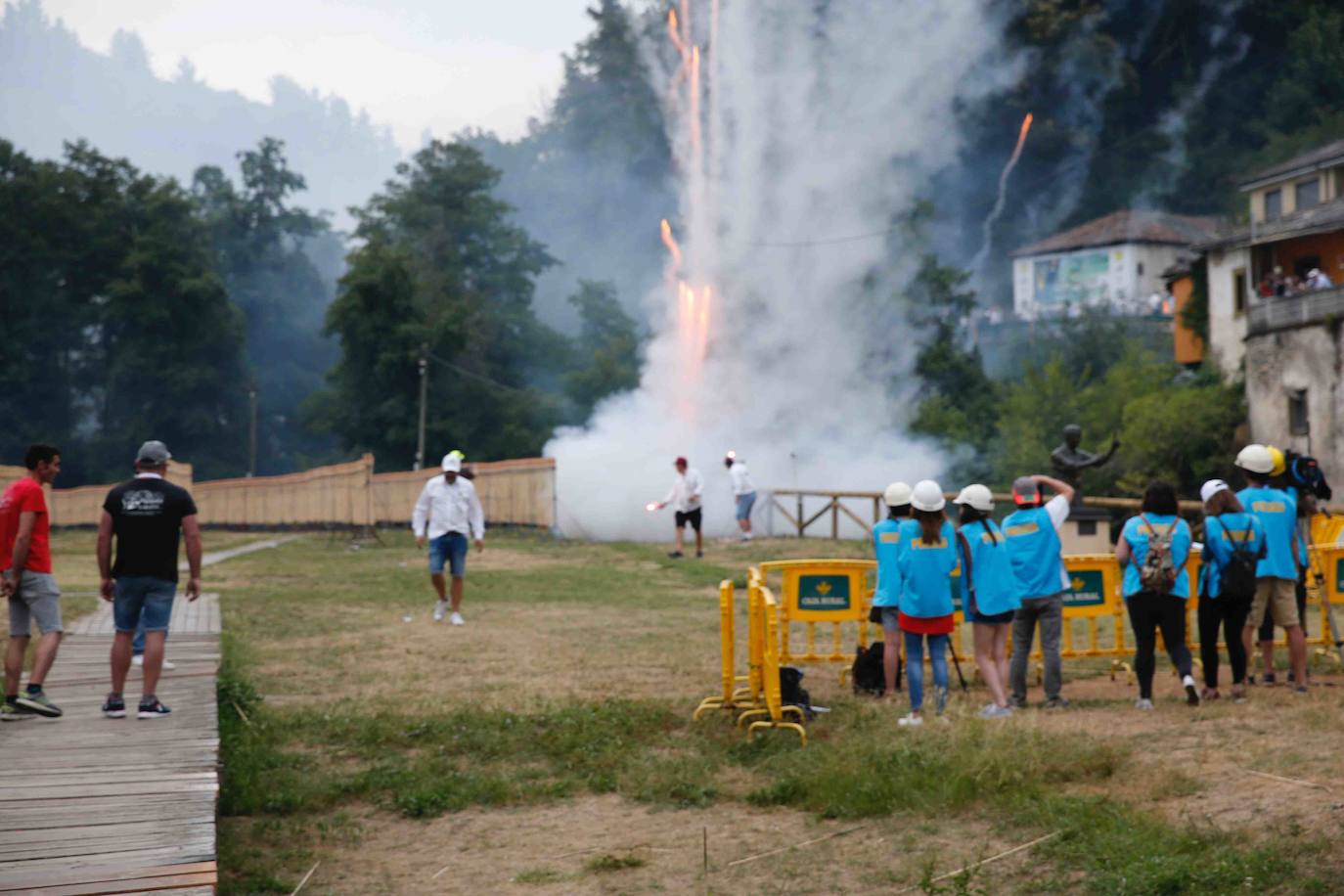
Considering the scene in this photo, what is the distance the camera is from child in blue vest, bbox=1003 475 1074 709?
10.7 metres

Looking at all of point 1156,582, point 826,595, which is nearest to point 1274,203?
point 826,595

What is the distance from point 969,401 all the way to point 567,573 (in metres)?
23.7

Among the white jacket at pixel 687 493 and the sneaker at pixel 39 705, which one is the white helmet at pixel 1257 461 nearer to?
the sneaker at pixel 39 705

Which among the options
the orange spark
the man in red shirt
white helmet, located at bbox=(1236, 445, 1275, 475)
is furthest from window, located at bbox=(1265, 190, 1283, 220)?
the man in red shirt

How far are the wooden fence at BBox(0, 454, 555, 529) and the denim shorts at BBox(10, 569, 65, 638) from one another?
2063 centimetres

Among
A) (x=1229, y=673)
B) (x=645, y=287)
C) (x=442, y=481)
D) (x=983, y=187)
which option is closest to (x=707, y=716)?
(x=1229, y=673)

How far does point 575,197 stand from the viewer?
8469 cm

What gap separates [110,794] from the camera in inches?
287

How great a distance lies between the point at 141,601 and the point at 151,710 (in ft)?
2.34

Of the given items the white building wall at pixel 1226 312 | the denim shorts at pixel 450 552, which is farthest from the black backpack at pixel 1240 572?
the white building wall at pixel 1226 312

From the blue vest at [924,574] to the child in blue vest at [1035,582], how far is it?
84cm

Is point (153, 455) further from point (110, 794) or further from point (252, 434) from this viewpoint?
point (252, 434)

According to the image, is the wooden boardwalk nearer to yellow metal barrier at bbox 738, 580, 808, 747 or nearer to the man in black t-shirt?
the man in black t-shirt

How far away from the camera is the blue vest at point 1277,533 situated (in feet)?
35.9
